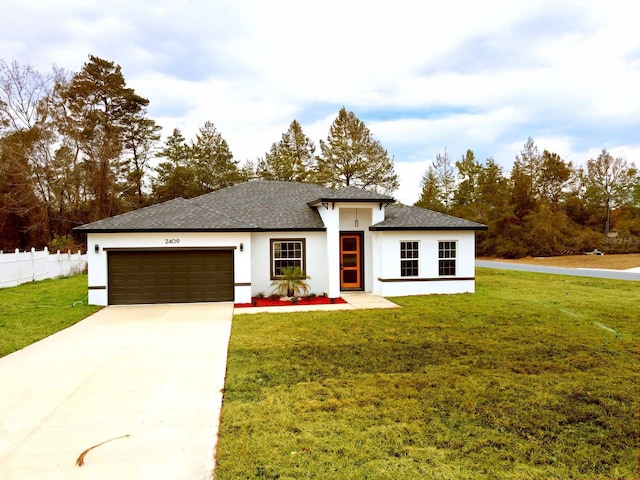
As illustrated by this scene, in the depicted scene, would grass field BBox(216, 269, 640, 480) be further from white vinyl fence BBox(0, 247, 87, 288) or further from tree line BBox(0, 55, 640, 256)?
tree line BBox(0, 55, 640, 256)

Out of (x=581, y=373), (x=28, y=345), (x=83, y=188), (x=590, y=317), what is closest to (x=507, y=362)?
(x=581, y=373)

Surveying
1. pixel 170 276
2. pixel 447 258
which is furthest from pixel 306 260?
pixel 447 258

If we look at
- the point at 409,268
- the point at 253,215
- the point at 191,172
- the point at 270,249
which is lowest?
the point at 409,268

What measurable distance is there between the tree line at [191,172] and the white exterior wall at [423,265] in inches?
856

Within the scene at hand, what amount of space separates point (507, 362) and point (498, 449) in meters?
2.89

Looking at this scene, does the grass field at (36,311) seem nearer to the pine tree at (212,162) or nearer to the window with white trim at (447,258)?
the window with white trim at (447,258)

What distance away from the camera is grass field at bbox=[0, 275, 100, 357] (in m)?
8.27

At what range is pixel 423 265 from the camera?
1400 centimetres

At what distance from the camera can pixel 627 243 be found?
34344 millimetres

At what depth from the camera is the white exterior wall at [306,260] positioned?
13.8m

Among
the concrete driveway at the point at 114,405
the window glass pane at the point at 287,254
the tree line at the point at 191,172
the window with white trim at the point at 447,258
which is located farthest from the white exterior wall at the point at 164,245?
the tree line at the point at 191,172

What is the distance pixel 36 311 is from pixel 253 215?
7.31 metres

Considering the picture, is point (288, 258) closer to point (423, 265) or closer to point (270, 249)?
point (270, 249)

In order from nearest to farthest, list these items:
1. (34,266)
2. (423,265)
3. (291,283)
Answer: (291,283)
(423,265)
(34,266)
